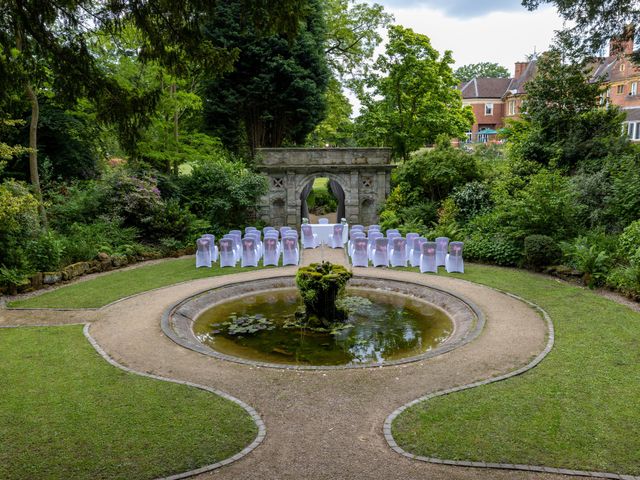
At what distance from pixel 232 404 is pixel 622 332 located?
770 cm

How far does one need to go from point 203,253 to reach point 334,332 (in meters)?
7.35

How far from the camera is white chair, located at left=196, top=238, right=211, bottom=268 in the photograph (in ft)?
55.0

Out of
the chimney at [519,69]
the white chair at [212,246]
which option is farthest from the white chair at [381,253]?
the chimney at [519,69]

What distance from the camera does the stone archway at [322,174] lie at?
24406 millimetres

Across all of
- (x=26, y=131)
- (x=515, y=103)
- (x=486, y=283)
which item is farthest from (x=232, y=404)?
(x=515, y=103)

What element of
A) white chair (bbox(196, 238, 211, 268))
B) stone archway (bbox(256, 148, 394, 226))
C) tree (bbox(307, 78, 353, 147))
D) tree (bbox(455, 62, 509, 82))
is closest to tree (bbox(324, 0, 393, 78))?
tree (bbox(307, 78, 353, 147))

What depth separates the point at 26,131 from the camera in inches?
804

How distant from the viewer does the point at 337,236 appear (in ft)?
65.4

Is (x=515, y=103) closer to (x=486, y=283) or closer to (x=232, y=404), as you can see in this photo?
(x=486, y=283)

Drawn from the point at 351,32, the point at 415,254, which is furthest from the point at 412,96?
the point at 415,254

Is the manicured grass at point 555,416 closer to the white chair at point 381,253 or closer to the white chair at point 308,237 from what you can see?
the white chair at point 381,253

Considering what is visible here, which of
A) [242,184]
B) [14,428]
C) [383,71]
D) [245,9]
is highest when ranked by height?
[383,71]

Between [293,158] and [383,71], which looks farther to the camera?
[383,71]

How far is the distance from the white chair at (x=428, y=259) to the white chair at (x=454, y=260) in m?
0.43
